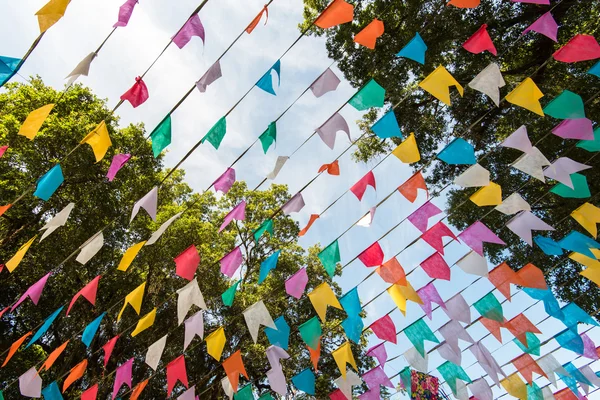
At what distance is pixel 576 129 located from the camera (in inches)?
128

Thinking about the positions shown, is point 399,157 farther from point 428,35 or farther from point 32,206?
point 32,206

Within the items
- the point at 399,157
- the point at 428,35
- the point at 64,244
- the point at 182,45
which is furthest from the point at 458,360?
the point at 64,244

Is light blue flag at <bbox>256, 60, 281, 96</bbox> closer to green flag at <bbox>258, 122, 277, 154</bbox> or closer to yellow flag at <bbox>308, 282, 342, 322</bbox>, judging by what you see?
green flag at <bbox>258, 122, 277, 154</bbox>

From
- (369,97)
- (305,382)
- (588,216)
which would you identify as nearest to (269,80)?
(369,97)

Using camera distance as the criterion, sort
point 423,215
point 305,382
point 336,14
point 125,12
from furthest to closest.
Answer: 1. point 305,382
2. point 423,215
3. point 336,14
4. point 125,12

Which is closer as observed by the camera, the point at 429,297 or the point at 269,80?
the point at 269,80

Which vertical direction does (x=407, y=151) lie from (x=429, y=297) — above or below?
above

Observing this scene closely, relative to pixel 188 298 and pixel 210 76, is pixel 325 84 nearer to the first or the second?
pixel 210 76

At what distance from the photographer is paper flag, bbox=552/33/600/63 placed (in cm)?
286

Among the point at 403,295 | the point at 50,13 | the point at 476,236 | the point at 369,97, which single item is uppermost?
the point at 369,97

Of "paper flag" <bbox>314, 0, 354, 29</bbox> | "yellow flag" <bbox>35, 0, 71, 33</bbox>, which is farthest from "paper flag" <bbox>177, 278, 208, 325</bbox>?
"paper flag" <bbox>314, 0, 354, 29</bbox>

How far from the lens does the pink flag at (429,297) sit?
3541mm

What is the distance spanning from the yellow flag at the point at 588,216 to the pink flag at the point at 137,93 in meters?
3.66

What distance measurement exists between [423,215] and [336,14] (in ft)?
5.51
